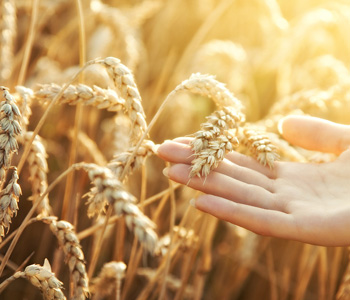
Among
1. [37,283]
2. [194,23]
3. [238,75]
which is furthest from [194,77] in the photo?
[194,23]

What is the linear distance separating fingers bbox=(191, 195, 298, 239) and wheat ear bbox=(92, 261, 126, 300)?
347 millimetres

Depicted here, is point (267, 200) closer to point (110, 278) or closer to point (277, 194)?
point (277, 194)

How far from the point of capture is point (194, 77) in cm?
111

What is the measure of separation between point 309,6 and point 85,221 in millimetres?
2587

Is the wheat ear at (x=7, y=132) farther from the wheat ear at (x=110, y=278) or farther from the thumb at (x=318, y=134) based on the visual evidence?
the thumb at (x=318, y=134)

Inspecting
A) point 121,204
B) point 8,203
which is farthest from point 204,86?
point 8,203

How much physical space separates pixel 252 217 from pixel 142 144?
328 mm

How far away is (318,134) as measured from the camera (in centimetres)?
139

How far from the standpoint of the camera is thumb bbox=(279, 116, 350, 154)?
4.54ft

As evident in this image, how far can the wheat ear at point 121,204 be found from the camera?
76 cm

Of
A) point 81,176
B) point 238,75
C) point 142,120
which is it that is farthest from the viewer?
point 238,75

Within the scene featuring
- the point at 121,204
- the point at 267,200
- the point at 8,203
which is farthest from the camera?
the point at 267,200

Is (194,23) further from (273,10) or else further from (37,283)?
(37,283)

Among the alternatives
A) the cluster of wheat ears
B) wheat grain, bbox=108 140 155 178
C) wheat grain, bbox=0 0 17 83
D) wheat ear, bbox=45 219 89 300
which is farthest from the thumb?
wheat grain, bbox=0 0 17 83
